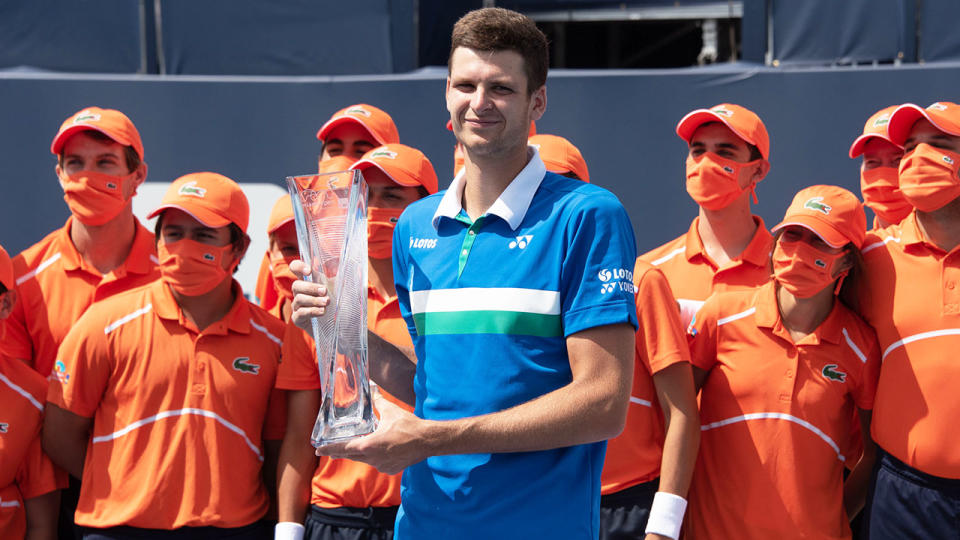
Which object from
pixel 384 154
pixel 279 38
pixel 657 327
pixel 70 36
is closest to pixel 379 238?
pixel 384 154

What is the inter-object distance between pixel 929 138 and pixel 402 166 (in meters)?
1.74

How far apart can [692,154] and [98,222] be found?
2250 mm

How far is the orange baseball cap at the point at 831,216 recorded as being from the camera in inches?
123

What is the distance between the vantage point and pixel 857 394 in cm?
315

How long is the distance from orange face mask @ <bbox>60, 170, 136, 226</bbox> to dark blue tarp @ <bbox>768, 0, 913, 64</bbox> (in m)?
3.38

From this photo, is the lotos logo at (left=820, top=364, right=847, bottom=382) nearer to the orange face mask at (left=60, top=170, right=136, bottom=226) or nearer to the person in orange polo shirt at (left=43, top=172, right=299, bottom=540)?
the person in orange polo shirt at (left=43, top=172, right=299, bottom=540)

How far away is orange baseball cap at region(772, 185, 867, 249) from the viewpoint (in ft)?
10.2

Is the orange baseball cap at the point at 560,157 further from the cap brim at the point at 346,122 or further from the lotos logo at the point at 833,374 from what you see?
the lotos logo at the point at 833,374

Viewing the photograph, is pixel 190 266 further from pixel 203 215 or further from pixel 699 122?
pixel 699 122

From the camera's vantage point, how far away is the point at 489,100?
1.79m

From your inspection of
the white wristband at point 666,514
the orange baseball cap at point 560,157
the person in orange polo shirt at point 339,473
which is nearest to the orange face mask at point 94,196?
the person in orange polo shirt at point 339,473

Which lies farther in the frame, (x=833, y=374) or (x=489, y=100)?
(x=833, y=374)

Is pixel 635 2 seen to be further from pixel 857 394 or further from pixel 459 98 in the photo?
pixel 459 98

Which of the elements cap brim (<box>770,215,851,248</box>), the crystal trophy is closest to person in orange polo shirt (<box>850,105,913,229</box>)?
cap brim (<box>770,215,851,248</box>)
